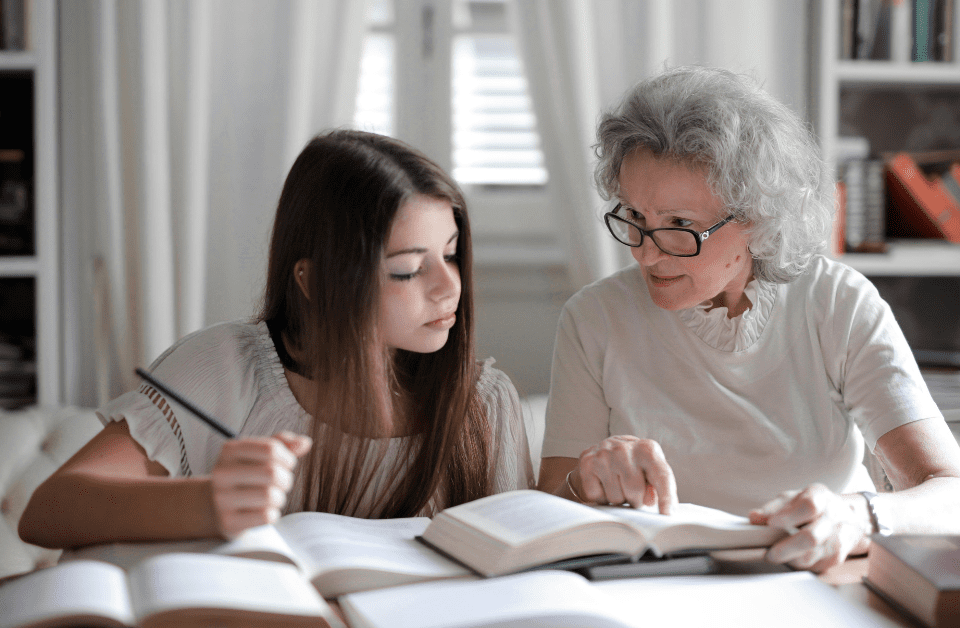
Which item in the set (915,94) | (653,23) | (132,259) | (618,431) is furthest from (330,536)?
(915,94)

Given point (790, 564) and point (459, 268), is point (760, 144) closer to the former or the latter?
point (459, 268)

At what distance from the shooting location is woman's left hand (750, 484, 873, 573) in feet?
2.41

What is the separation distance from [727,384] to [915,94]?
145cm

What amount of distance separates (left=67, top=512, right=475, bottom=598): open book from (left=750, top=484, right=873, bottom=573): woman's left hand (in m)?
0.28

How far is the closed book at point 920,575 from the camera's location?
0.60 m

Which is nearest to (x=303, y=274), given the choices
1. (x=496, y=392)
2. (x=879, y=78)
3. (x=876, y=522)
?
(x=496, y=392)

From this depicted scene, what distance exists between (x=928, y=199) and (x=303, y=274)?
1674 millimetres

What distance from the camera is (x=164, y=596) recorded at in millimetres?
521

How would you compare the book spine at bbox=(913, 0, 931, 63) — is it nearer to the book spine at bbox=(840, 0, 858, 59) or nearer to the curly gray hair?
the book spine at bbox=(840, 0, 858, 59)

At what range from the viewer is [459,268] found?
1127 millimetres

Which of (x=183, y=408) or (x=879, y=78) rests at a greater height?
(x=879, y=78)

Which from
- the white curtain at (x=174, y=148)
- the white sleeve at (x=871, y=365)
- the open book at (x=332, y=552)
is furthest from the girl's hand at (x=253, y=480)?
the white curtain at (x=174, y=148)

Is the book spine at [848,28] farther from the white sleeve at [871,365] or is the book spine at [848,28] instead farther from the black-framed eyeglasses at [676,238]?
the black-framed eyeglasses at [676,238]

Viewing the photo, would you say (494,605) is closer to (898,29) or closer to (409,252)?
(409,252)
